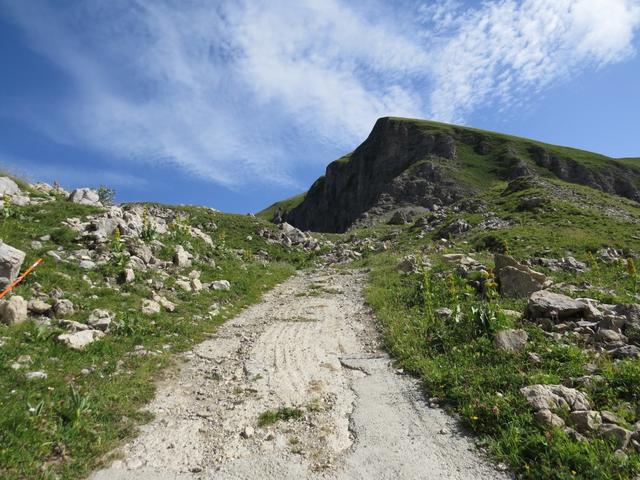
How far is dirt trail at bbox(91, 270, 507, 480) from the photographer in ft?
18.5

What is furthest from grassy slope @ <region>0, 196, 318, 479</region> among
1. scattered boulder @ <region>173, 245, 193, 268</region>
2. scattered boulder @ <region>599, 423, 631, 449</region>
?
scattered boulder @ <region>599, 423, 631, 449</region>

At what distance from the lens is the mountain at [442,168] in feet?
317

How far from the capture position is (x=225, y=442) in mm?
6352

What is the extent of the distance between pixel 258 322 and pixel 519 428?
9401 mm

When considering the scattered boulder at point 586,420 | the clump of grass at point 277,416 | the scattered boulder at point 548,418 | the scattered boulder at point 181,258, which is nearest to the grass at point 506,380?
the scattered boulder at point 548,418

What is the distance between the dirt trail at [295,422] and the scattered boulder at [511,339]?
239cm

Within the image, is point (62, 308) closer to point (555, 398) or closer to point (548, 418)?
point (548, 418)

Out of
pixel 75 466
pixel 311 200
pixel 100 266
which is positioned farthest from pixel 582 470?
pixel 311 200

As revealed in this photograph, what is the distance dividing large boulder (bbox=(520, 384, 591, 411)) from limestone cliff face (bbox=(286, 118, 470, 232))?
88615mm

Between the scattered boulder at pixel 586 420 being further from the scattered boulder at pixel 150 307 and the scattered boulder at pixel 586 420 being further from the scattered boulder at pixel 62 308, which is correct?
the scattered boulder at pixel 62 308

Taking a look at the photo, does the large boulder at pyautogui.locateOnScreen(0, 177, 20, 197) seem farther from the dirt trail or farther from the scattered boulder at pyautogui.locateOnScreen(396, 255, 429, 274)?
the scattered boulder at pyautogui.locateOnScreen(396, 255, 429, 274)

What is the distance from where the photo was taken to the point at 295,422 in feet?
22.6

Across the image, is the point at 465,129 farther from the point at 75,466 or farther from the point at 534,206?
the point at 75,466

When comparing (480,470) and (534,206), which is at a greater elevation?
(534,206)
